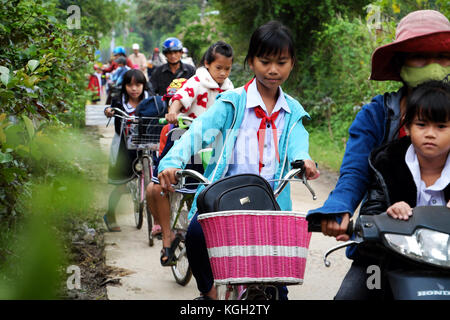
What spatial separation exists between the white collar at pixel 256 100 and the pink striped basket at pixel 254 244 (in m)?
1.07

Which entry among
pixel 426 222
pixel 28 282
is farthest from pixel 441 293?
pixel 28 282

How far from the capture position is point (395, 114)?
7.70 feet

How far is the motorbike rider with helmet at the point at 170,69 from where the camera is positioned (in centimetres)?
880

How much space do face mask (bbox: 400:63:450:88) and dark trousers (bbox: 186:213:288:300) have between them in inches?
54.7

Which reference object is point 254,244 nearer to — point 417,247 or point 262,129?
point 417,247

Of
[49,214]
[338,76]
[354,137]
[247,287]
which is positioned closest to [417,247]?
[354,137]

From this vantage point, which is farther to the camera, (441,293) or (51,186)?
(441,293)

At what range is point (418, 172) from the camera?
85.5 inches

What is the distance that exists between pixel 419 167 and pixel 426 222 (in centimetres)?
37

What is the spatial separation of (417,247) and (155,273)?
165 inches

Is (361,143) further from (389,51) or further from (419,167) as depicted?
(389,51)

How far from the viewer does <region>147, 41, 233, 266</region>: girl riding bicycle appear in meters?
5.12

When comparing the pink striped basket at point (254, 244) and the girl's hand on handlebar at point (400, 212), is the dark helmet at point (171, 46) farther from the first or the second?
the girl's hand on handlebar at point (400, 212)

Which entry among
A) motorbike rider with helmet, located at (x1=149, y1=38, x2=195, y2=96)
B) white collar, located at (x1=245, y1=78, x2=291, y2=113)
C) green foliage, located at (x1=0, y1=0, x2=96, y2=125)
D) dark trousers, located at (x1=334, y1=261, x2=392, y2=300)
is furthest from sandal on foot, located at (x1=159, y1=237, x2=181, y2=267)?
Answer: motorbike rider with helmet, located at (x1=149, y1=38, x2=195, y2=96)
